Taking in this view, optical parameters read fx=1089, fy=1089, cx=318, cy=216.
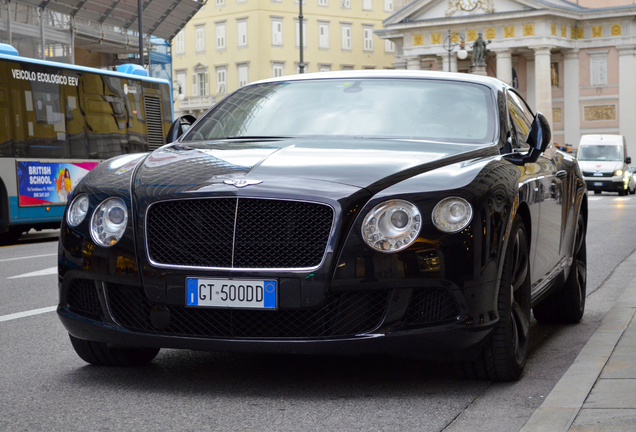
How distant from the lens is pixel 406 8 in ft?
265

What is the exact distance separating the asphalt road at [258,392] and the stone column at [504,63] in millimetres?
74282

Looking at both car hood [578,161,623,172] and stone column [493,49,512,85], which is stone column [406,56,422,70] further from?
car hood [578,161,623,172]

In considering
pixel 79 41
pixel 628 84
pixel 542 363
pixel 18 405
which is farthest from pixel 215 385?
pixel 628 84

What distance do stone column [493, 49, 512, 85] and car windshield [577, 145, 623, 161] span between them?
122ft

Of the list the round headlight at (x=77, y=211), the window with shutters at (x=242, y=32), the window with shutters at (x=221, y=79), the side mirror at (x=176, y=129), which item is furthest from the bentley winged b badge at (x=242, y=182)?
the window with shutters at (x=221, y=79)

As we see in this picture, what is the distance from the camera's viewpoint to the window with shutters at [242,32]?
3577 inches

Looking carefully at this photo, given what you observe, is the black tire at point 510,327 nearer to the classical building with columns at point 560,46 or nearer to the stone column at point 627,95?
the classical building with columns at point 560,46

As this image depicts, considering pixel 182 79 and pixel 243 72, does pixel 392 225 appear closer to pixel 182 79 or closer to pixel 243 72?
pixel 243 72

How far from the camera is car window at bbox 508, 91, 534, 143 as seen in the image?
598 centimetres

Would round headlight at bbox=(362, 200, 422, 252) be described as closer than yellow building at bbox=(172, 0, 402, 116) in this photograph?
Yes

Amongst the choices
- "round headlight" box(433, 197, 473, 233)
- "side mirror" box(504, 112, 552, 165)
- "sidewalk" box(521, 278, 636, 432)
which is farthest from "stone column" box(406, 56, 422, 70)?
"round headlight" box(433, 197, 473, 233)

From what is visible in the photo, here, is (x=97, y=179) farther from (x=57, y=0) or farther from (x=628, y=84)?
(x=628, y=84)

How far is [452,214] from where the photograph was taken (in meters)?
4.31

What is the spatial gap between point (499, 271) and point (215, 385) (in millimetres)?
1294
